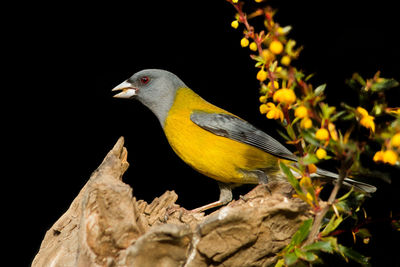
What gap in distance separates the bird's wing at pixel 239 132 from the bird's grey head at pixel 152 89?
0.31m

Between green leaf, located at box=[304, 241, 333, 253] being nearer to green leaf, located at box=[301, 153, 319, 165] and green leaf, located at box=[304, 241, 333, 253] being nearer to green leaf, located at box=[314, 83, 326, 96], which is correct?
green leaf, located at box=[301, 153, 319, 165]

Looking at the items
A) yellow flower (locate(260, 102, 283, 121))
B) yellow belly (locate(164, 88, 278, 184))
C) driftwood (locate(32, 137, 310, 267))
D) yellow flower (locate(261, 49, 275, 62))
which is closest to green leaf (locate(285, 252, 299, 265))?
driftwood (locate(32, 137, 310, 267))

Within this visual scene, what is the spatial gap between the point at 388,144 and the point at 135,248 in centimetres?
135

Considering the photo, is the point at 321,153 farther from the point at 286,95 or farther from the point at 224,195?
the point at 224,195

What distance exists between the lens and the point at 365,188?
3.67 meters

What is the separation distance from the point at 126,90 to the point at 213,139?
35.8 inches

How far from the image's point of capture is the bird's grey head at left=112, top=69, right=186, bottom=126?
4.21m

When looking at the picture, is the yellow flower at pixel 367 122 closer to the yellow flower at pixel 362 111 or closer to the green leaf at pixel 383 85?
the yellow flower at pixel 362 111

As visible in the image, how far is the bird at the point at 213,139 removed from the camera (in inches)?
151

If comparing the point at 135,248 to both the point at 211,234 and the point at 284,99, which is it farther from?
the point at 284,99

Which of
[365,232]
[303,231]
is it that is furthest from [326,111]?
[365,232]

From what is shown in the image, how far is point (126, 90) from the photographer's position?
4266mm

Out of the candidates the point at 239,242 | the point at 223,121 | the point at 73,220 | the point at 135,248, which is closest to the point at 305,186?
the point at 239,242

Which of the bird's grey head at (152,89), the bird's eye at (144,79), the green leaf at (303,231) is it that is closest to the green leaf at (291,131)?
the green leaf at (303,231)
